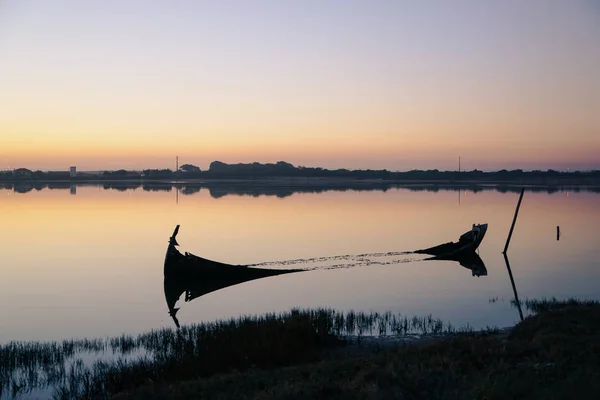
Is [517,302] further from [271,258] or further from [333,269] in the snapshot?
[271,258]

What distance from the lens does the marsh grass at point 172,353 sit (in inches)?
418

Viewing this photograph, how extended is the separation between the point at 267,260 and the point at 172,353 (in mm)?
16145

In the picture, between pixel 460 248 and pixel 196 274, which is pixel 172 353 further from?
pixel 460 248

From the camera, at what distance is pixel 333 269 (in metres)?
26.0

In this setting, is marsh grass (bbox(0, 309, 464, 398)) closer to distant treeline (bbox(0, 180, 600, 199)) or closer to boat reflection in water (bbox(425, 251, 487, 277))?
boat reflection in water (bbox(425, 251, 487, 277))

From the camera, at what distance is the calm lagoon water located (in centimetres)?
1792

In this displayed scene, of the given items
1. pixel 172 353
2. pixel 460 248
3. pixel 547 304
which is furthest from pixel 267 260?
pixel 172 353

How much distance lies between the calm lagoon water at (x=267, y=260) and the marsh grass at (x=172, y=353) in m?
2.08

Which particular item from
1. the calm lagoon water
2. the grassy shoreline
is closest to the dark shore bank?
the grassy shoreline

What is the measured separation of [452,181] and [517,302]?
171 meters

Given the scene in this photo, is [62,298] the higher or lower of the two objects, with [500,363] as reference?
lower

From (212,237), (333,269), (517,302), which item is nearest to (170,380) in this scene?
(517,302)

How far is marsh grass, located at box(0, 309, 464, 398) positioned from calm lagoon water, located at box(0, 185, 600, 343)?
2.08 m

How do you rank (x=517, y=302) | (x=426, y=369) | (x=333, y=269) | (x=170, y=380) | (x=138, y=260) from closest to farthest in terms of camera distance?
(x=426, y=369) < (x=170, y=380) < (x=517, y=302) < (x=333, y=269) < (x=138, y=260)
